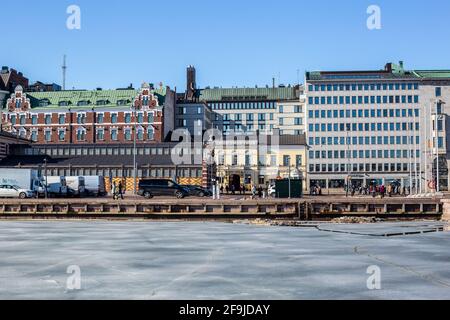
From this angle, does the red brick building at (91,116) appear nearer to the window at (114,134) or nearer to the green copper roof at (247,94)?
the window at (114,134)

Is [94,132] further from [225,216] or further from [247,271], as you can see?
[247,271]

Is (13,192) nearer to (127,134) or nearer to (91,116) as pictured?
(127,134)

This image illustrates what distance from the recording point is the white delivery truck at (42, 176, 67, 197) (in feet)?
241

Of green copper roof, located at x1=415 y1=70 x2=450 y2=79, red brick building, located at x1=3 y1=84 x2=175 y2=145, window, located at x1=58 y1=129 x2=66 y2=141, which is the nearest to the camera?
red brick building, located at x1=3 y1=84 x2=175 y2=145

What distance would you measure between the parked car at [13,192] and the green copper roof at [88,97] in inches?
2127

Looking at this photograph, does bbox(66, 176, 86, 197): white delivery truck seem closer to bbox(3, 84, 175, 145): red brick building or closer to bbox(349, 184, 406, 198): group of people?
bbox(3, 84, 175, 145): red brick building

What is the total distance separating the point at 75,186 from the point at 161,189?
16.8 metres

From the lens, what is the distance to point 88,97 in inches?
4796

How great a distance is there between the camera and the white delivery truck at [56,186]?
73.4 metres

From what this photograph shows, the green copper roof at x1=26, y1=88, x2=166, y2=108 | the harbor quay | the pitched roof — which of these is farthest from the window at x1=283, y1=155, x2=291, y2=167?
the harbor quay

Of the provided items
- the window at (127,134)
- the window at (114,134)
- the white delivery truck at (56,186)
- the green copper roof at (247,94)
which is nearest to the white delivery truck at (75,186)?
the white delivery truck at (56,186)

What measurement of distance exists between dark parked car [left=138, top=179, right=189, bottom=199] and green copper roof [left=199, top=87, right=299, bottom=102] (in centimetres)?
10158

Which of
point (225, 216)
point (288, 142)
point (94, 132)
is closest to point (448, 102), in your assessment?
point (288, 142)
